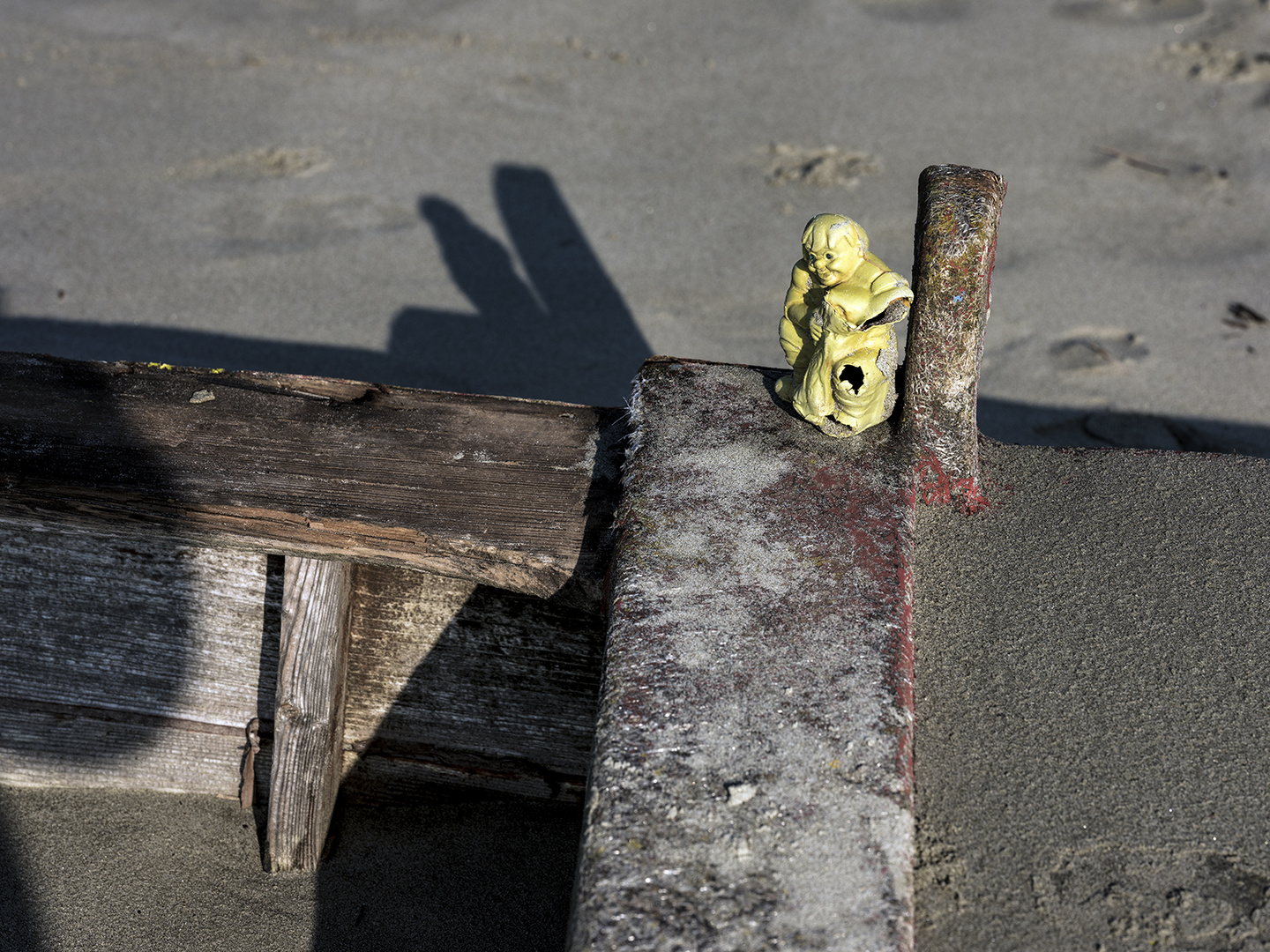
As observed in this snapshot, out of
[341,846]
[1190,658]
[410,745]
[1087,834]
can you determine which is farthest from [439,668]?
[1190,658]

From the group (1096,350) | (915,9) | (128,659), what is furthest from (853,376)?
(915,9)

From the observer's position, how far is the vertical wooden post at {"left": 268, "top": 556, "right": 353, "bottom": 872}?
7.09 ft

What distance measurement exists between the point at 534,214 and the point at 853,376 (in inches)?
111

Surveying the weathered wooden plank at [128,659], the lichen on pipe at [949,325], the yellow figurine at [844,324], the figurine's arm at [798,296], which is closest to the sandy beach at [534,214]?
the weathered wooden plank at [128,659]

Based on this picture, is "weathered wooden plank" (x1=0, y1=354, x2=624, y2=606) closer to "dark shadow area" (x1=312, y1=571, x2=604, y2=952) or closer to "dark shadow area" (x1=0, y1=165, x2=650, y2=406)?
"dark shadow area" (x1=312, y1=571, x2=604, y2=952)

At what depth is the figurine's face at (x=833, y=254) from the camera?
6.41 feet

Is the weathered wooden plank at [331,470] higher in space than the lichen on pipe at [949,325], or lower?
lower

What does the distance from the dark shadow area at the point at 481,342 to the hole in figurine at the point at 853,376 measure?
1.65 meters

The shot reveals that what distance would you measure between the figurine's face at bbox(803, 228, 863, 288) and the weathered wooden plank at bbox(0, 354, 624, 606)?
1.77 feet

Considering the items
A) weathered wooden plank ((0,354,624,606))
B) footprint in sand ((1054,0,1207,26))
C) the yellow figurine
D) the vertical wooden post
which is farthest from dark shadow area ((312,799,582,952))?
footprint in sand ((1054,0,1207,26))

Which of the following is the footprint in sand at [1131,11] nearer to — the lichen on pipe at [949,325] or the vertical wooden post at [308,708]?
the lichen on pipe at [949,325]

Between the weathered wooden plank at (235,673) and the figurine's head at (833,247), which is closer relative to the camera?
the figurine's head at (833,247)

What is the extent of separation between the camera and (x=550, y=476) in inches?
83.6

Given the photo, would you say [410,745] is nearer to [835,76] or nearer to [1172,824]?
[1172,824]
